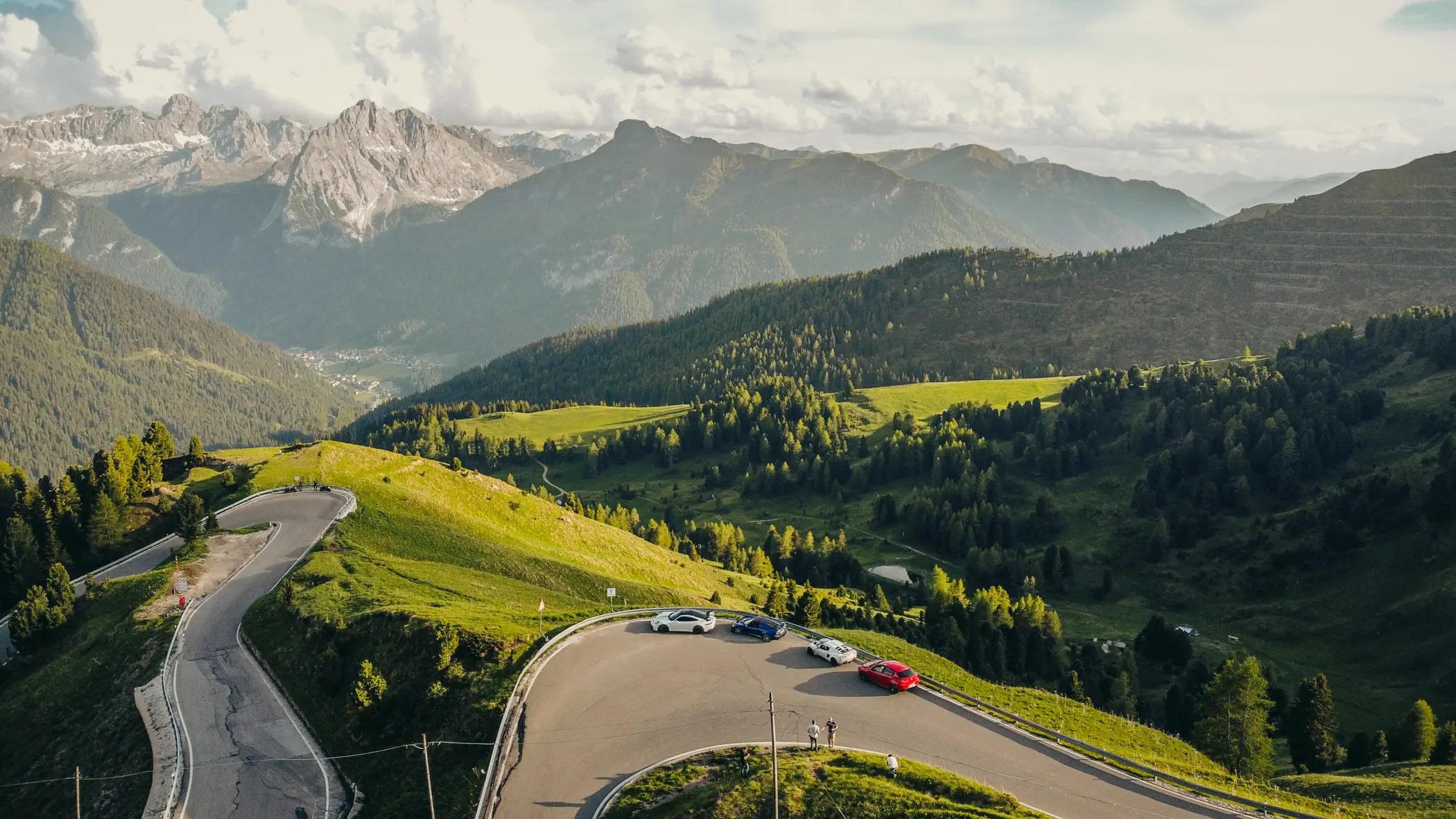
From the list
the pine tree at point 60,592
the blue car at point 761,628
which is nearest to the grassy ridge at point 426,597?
the blue car at point 761,628

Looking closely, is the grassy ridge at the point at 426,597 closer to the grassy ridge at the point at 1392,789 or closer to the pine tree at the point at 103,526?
the pine tree at the point at 103,526

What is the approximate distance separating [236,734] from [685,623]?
92.6 feet

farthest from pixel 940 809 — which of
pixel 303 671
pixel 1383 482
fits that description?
pixel 1383 482

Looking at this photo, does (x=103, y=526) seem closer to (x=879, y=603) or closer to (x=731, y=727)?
(x=731, y=727)

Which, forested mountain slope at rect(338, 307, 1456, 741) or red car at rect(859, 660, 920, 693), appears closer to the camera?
red car at rect(859, 660, 920, 693)

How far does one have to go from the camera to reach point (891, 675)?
52469 mm

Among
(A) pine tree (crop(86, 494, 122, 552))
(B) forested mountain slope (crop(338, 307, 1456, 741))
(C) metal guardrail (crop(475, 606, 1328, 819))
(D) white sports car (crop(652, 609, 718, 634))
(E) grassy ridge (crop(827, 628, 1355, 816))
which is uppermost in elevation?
(A) pine tree (crop(86, 494, 122, 552))

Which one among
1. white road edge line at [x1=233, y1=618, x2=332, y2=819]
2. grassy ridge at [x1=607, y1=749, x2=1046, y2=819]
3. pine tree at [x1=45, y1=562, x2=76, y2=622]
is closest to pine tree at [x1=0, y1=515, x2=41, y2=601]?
pine tree at [x1=45, y1=562, x2=76, y2=622]

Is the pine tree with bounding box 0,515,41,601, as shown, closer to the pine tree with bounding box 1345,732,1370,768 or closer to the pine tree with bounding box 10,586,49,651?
the pine tree with bounding box 10,586,49,651

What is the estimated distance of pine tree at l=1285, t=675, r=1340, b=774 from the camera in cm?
7481

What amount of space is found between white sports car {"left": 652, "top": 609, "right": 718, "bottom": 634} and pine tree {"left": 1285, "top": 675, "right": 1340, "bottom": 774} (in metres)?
53.2

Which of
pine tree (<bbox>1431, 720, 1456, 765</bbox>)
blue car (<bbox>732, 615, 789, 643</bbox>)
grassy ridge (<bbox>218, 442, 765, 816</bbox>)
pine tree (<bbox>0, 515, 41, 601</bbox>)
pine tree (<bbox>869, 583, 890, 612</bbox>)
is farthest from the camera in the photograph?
pine tree (<bbox>869, 583, 890, 612</bbox>)

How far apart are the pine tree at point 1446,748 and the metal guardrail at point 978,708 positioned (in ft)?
111

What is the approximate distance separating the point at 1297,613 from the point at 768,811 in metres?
123
